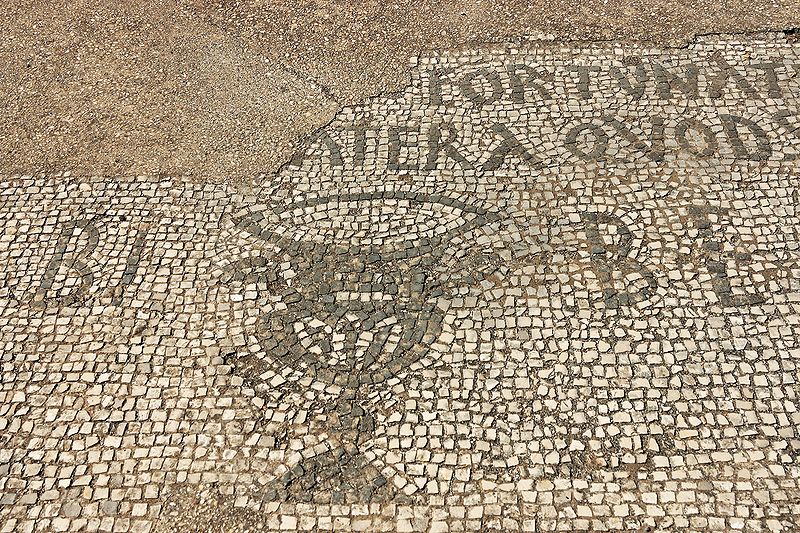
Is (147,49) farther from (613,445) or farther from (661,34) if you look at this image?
(613,445)

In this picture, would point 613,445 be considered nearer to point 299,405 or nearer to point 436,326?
point 436,326

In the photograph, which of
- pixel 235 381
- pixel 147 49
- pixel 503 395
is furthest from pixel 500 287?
pixel 147 49

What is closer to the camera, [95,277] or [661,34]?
[95,277]

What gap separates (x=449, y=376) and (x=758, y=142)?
17.4 feet

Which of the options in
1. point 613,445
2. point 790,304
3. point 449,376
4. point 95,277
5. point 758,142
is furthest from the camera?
point 758,142

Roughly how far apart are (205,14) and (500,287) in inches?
290

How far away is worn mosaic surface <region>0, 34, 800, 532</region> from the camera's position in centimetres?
685

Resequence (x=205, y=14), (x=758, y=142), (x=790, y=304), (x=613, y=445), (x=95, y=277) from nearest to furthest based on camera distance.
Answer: (x=613, y=445), (x=790, y=304), (x=95, y=277), (x=758, y=142), (x=205, y=14)

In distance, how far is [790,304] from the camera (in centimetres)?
816

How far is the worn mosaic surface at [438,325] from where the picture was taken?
22.5 feet

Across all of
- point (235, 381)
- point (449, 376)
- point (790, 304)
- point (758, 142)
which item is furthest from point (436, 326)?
point (758, 142)

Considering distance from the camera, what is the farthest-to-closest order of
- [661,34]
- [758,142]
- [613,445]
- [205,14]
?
[205,14]
[661,34]
[758,142]
[613,445]

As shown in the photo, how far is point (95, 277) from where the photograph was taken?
8773 mm

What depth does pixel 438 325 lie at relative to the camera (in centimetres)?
814
